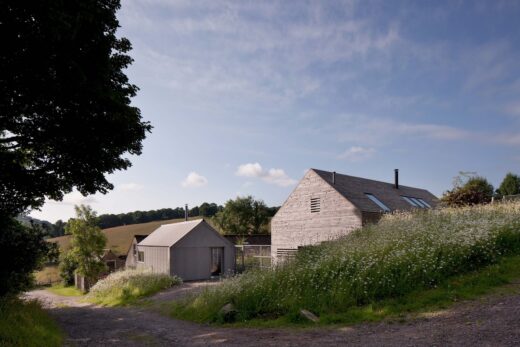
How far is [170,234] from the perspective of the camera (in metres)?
30.9

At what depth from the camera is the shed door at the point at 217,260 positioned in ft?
99.4

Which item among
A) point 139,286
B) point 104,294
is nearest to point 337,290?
point 139,286

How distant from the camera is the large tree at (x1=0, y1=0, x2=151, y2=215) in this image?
30.1ft

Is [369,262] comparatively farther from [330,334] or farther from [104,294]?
[104,294]

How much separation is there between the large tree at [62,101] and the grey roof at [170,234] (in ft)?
49.5

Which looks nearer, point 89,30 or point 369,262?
point 89,30

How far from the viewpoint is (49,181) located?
12.8 m

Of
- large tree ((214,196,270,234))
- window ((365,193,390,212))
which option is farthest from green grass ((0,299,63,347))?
large tree ((214,196,270,234))

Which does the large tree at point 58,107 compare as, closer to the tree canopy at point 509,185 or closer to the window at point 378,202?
the window at point 378,202

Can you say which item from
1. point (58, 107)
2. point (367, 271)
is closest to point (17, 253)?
point (58, 107)

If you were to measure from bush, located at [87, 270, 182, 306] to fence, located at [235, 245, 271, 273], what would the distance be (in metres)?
7.99

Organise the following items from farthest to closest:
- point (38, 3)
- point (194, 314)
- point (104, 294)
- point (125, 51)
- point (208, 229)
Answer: point (208, 229) < point (104, 294) < point (194, 314) < point (125, 51) < point (38, 3)

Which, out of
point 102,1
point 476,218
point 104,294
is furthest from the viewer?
point 104,294

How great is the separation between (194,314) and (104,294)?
1375 cm
